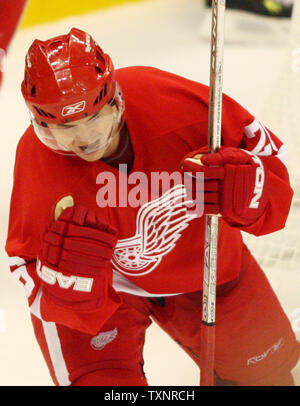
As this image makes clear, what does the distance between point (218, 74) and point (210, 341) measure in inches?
23.6

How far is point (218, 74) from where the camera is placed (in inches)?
53.1

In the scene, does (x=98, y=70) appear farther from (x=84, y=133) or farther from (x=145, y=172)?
(x=145, y=172)

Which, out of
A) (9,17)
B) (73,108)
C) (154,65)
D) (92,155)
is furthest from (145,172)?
(154,65)

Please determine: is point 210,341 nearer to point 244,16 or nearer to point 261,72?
point 261,72

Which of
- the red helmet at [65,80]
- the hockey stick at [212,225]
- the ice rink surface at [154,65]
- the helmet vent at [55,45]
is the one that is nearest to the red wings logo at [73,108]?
the red helmet at [65,80]

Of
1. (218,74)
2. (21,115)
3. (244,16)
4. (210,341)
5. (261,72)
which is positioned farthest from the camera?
(244,16)

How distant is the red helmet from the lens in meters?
1.37

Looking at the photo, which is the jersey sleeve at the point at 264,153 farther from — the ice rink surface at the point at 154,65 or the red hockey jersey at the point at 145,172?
the ice rink surface at the point at 154,65

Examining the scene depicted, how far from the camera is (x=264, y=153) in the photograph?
160 cm

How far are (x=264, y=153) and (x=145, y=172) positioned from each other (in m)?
0.26

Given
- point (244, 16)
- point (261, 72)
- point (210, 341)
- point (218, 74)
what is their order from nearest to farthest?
point (218, 74), point (210, 341), point (261, 72), point (244, 16)

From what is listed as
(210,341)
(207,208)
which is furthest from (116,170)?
(210,341)

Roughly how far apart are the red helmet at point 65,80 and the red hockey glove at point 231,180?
206 millimetres

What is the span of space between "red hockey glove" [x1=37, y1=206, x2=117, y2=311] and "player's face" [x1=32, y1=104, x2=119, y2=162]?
0.11 metres
